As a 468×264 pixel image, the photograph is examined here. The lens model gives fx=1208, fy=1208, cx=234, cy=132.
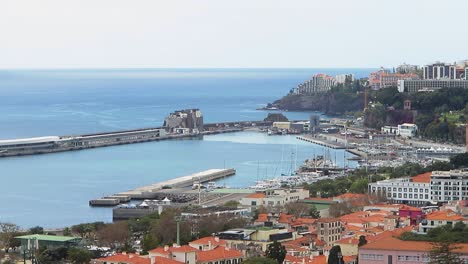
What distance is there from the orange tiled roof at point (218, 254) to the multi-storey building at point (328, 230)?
91.4 inches

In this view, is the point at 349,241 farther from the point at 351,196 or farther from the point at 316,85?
the point at 316,85

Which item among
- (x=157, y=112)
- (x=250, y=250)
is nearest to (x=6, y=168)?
(x=250, y=250)

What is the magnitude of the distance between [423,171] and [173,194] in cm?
635

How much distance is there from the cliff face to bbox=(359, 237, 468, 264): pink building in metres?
49.1

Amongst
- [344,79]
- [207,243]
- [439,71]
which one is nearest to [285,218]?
[207,243]

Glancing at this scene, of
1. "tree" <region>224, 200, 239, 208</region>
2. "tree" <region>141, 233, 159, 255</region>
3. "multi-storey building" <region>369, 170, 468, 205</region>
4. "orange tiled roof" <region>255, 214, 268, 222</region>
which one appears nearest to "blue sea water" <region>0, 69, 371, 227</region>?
"tree" <region>224, 200, 239, 208</region>

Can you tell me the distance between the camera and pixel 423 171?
30422 millimetres

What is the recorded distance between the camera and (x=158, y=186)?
31328 millimetres

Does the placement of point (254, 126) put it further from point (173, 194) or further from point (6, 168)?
point (173, 194)

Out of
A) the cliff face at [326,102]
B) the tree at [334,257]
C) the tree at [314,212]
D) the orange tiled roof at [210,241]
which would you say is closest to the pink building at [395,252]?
the tree at [334,257]

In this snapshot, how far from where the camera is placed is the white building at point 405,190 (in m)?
26.4

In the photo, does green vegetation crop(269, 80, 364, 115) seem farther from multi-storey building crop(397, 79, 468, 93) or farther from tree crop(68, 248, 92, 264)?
tree crop(68, 248, 92, 264)

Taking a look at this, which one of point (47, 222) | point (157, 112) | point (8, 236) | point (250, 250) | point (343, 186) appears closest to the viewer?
point (250, 250)

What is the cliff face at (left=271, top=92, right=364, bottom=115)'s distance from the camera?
66438mm
